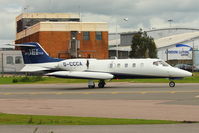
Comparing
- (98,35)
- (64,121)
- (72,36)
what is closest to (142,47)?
(98,35)

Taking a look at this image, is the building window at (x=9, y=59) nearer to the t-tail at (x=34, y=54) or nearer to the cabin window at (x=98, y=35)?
the cabin window at (x=98, y=35)

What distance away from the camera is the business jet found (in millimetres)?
41375

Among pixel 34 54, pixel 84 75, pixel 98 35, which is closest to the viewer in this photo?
pixel 84 75

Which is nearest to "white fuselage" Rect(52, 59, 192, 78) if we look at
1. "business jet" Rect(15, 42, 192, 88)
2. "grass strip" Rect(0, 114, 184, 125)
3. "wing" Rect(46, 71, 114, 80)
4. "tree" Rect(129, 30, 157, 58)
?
"business jet" Rect(15, 42, 192, 88)

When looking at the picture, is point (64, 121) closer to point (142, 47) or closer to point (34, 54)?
point (34, 54)

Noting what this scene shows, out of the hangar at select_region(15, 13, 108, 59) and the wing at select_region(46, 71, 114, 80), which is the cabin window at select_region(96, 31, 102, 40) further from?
the wing at select_region(46, 71, 114, 80)

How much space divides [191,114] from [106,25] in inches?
3561

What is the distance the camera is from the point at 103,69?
42969 mm

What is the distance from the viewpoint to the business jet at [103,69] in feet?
136

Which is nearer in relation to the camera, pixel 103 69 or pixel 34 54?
pixel 103 69

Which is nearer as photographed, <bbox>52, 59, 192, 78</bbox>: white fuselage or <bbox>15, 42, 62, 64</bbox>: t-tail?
<bbox>52, 59, 192, 78</bbox>: white fuselage

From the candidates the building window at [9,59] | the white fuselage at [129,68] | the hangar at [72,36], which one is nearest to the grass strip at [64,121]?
the white fuselage at [129,68]

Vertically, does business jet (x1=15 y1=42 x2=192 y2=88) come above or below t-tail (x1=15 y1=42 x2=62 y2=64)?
below

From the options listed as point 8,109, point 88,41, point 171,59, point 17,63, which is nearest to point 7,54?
point 17,63
